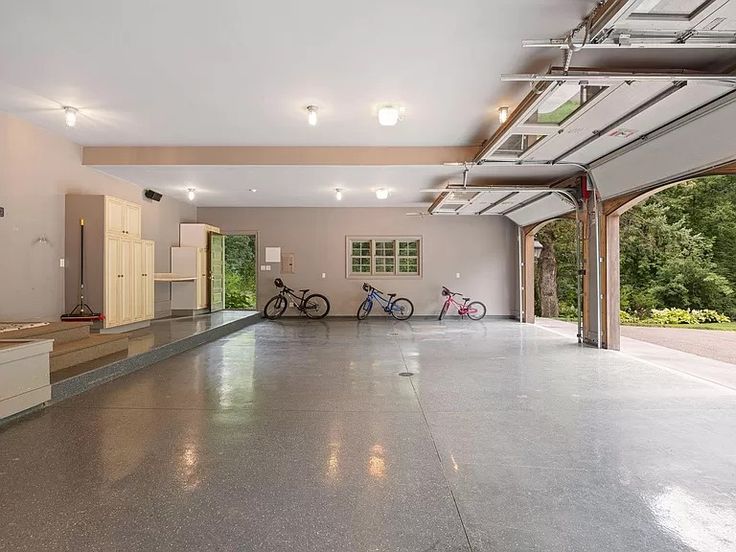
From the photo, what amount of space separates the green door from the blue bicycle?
11.4 ft

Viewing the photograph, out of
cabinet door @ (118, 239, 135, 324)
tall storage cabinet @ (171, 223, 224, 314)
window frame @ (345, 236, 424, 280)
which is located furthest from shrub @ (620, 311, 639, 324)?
cabinet door @ (118, 239, 135, 324)

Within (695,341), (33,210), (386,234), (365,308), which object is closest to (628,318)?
(695,341)

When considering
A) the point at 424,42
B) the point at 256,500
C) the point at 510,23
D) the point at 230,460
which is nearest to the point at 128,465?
the point at 230,460

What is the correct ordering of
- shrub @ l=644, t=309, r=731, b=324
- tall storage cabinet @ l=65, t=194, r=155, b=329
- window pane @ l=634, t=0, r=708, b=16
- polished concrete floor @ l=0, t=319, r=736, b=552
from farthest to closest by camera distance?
shrub @ l=644, t=309, r=731, b=324, tall storage cabinet @ l=65, t=194, r=155, b=329, window pane @ l=634, t=0, r=708, b=16, polished concrete floor @ l=0, t=319, r=736, b=552

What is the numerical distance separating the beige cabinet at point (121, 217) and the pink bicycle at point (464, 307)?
22.5 ft

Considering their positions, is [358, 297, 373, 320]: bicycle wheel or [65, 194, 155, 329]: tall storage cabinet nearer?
[65, 194, 155, 329]: tall storage cabinet

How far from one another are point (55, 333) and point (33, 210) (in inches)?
75.7

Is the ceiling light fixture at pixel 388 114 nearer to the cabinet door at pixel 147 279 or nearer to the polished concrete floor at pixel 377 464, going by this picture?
the polished concrete floor at pixel 377 464

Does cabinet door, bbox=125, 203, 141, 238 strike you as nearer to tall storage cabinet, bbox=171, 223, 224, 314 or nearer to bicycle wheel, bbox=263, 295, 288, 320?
tall storage cabinet, bbox=171, 223, 224, 314

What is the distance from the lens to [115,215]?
6.74 m

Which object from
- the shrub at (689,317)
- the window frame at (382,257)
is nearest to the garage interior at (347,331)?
the window frame at (382,257)

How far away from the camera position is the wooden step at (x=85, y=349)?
4.35 meters

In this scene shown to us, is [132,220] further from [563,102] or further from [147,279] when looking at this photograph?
[563,102]

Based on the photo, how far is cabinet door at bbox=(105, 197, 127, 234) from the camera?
6.49 meters
